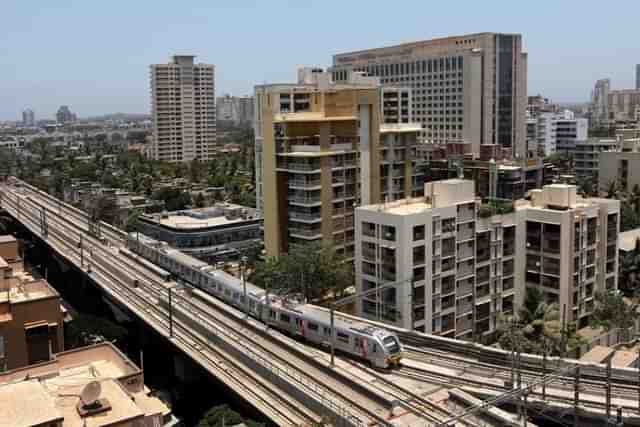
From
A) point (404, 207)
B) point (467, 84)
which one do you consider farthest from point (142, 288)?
point (467, 84)

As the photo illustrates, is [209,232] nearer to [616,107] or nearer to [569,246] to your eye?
[569,246]

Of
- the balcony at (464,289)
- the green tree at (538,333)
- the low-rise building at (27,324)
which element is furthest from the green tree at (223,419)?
the balcony at (464,289)

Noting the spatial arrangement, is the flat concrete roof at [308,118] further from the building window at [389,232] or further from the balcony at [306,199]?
the building window at [389,232]

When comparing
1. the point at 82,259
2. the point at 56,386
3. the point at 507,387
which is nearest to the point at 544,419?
the point at 507,387

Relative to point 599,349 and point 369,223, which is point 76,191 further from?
point 599,349

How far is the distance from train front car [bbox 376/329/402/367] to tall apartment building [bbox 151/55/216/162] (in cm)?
10098

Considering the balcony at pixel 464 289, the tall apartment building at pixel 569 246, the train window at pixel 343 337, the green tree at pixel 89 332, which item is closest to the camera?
the train window at pixel 343 337

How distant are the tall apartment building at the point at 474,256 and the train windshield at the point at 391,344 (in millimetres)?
4385

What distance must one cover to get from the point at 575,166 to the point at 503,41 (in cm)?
1960

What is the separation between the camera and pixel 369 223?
105ft

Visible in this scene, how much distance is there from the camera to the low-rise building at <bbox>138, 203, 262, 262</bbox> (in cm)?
5369

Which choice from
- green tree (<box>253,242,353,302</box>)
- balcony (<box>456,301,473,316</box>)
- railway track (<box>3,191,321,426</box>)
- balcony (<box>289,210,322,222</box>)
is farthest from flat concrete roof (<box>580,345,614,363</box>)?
balcony (<box>289,210,322,222</box>)

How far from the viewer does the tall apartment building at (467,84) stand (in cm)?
7612

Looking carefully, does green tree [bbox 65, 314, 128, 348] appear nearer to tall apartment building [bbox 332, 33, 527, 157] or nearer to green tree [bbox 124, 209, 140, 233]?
green tree [bbox 124, 209, 140, 233]
